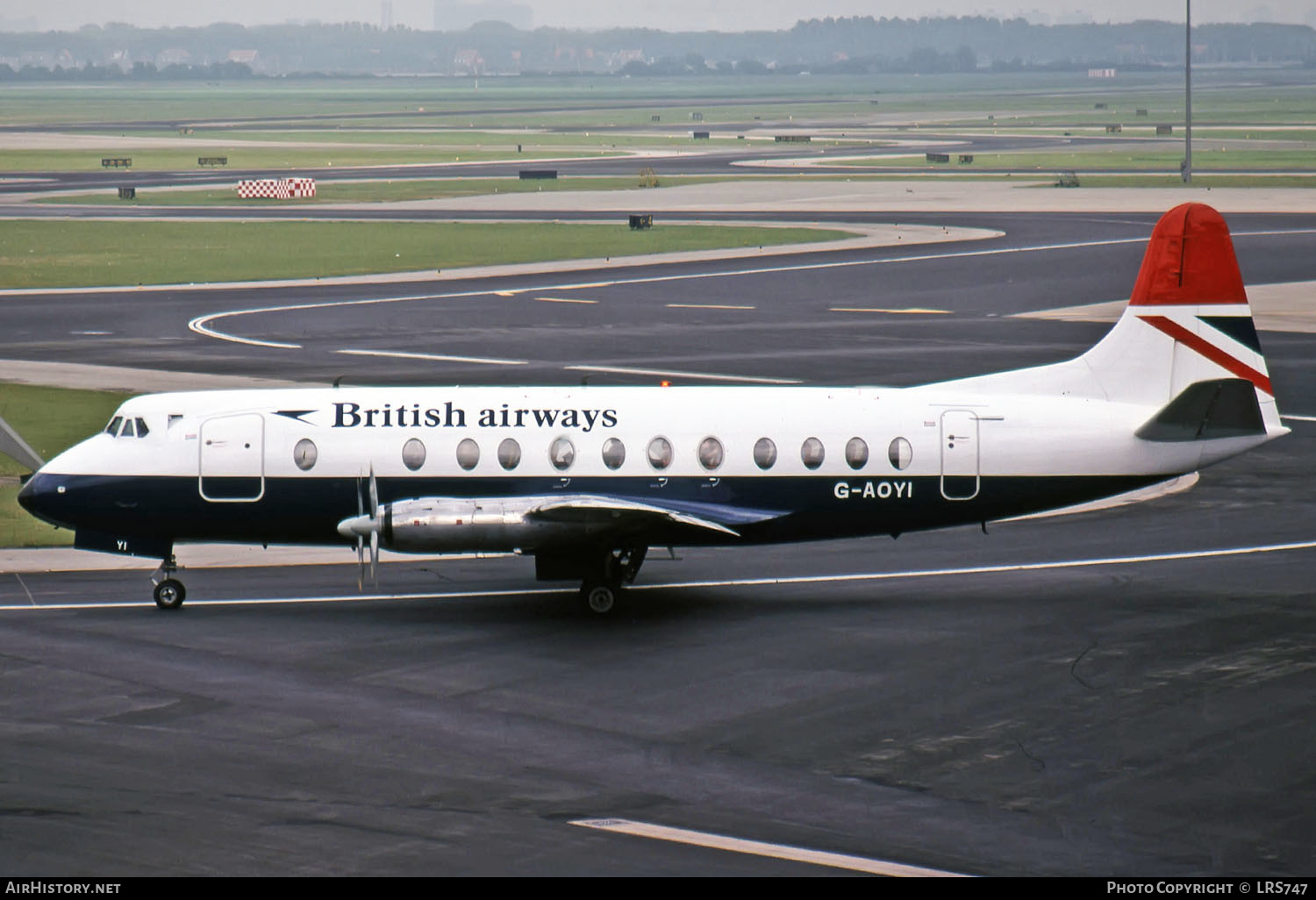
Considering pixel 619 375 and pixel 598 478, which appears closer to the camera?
pixel 598 478

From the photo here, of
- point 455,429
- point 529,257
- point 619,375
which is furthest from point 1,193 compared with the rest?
point 455,429

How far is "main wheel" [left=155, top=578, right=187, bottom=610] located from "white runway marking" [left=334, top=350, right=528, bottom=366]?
26.7 metres

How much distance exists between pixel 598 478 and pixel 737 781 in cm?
872

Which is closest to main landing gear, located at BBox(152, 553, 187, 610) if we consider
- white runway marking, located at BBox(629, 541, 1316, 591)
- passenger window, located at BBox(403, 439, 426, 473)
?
passenger window, located at BBox(403, 439, 426, 473)

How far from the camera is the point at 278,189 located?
394 ft

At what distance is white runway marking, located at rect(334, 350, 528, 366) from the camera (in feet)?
176

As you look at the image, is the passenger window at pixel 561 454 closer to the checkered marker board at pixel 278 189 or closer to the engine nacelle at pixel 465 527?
the engine nacelle at pixel 465 527

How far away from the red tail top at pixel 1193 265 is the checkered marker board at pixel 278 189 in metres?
99.1

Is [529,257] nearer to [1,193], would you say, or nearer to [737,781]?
[1,193]

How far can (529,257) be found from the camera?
Answer: 84.1 metres

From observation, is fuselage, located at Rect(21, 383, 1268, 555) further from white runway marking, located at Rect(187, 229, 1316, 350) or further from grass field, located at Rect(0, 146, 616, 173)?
grass field, located at Rect(0, 146, 616, 173)

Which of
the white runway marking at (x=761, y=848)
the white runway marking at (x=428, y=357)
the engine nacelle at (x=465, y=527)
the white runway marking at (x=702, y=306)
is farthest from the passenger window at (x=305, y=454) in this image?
the white runway marking at (x=702, y=306)

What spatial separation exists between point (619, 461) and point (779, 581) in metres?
4.24

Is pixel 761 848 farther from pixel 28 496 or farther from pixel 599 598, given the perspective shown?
pixel 28 496
